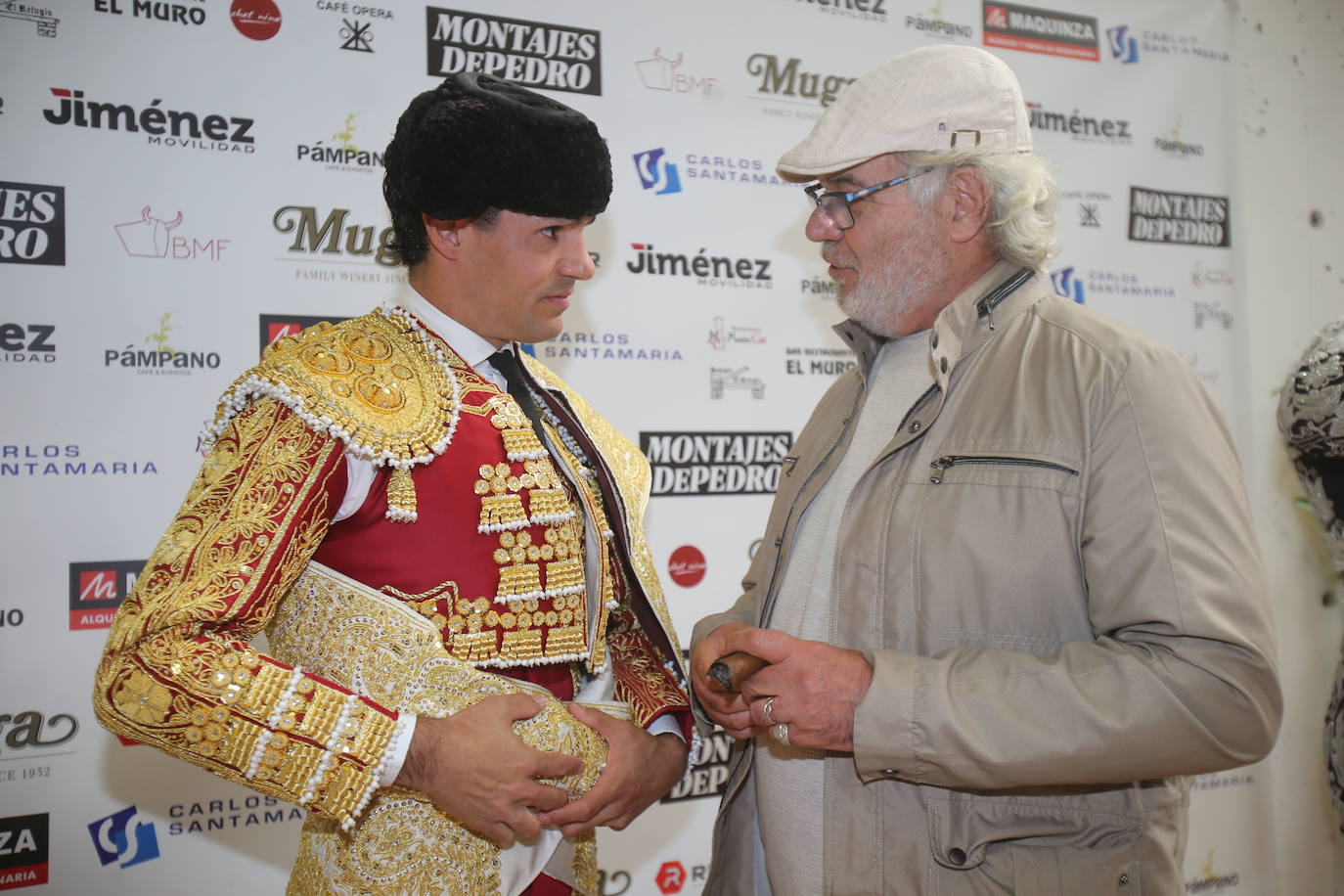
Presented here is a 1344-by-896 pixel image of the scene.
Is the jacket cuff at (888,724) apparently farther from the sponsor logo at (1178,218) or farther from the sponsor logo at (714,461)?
the sponsor logo at (1178,218)

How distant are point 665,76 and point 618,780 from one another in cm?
220

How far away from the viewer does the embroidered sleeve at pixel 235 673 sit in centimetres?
124

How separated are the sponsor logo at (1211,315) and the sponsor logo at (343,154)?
3.03 metres

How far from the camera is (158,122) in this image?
2451mm

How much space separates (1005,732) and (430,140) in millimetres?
1223

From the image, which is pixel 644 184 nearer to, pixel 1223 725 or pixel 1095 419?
pixel 1095 419

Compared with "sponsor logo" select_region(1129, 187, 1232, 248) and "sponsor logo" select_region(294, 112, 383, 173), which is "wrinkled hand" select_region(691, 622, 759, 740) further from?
"sponsor logo" select_region(1129, 187, 1232, 248)

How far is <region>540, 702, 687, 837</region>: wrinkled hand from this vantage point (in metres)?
1.52

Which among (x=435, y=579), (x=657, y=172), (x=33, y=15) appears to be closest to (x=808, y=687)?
(x=435, y=579)

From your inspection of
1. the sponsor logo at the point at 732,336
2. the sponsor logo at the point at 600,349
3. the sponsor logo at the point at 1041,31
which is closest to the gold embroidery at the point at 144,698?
the sponsor logo at the point at 600,349

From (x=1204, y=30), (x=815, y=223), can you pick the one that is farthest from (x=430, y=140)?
(x=1204, y=30)

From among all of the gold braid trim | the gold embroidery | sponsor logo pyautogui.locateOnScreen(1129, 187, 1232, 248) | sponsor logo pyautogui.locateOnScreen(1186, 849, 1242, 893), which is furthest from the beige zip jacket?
sponsor logo pyautogui.locateOnScreen(1186, 849, 1242, 893)

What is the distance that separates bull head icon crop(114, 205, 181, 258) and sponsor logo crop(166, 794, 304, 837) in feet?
4.56

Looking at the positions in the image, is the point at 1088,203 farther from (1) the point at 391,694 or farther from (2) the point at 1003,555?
(1) the point at 391,694
